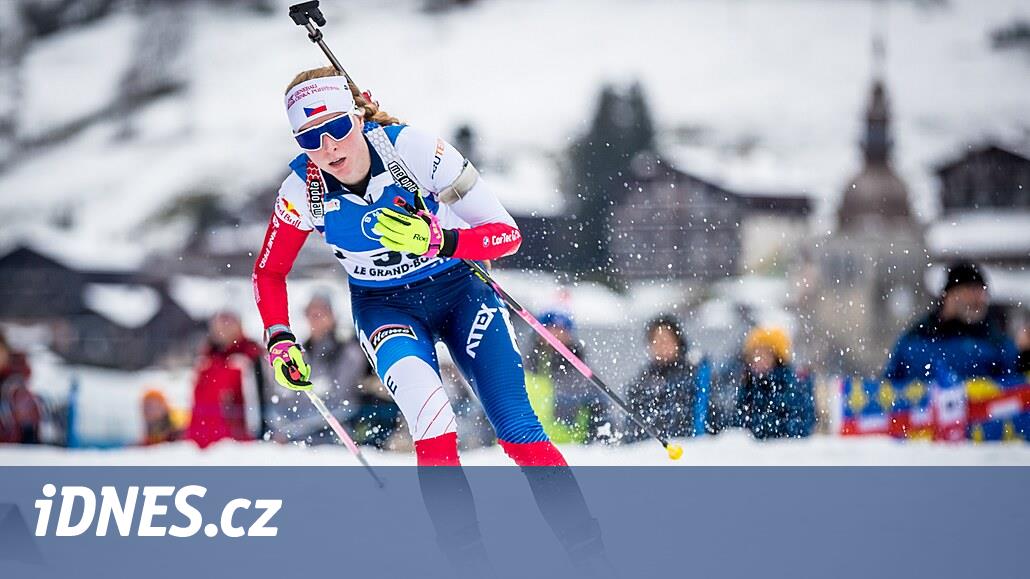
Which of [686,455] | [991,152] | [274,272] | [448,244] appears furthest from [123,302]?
[991,152]

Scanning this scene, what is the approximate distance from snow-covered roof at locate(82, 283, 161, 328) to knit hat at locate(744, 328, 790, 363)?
381cm

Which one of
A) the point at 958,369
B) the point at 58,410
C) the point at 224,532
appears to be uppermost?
the point at 224,532

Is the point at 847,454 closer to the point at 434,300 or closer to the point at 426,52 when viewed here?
the point at 434,300

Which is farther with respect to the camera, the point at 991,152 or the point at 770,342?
the point at 991,152

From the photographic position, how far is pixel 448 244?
3.24 m

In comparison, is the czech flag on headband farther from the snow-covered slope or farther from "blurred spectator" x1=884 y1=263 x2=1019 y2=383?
the snow-covered slope

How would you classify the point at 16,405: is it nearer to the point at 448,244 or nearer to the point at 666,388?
the point at 666,388

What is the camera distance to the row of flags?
5.19m

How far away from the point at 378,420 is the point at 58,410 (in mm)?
2179

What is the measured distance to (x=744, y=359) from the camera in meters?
5.56

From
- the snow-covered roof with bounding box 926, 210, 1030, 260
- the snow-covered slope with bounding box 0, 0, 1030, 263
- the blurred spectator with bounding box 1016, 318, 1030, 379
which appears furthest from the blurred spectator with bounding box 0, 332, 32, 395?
the snow-covered roof with bounding box 926, 210, 1030, 260

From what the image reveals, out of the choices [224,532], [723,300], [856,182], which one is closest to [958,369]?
[723,300]

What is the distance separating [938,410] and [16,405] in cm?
498

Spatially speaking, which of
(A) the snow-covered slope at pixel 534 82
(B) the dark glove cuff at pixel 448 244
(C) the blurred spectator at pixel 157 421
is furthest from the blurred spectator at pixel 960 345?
(C) the blurred spectator at pixel 157 421
